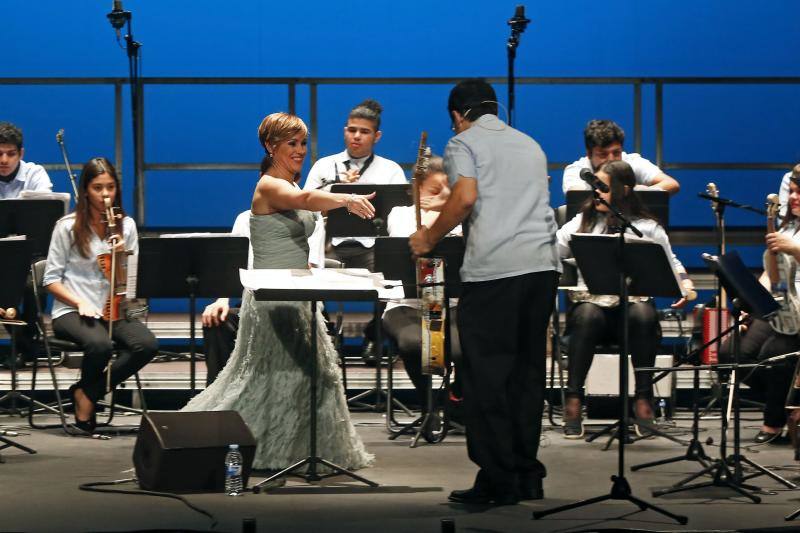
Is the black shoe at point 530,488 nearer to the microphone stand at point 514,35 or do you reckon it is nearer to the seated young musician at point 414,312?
the seated young musician at point 414,312

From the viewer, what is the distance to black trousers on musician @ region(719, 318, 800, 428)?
6762 mm

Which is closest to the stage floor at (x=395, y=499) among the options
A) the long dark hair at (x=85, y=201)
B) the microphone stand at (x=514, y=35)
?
the long dark hair at (x=85, y=201)

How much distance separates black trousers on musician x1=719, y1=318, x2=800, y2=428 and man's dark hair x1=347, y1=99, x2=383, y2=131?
2.59 metres

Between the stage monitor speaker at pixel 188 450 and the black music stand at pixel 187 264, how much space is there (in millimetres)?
1131

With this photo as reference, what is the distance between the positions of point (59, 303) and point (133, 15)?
328 centimetres

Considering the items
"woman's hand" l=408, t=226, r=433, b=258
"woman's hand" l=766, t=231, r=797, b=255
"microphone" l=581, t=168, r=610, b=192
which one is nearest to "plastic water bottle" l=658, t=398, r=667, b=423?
"woman's hand" l=766, t=231, r=797, b=255

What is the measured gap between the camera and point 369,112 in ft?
26.6

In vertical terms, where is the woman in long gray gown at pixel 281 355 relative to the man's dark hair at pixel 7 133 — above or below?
below

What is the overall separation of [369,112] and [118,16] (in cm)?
194

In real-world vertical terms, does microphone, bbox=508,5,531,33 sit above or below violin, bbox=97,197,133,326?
above

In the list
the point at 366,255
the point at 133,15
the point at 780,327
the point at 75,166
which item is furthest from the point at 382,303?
the point at 133,15

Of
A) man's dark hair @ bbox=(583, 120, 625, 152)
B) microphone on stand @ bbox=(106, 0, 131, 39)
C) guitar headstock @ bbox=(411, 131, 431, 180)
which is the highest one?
microphone on stand @ bbox=(106, 0, 131, 39)

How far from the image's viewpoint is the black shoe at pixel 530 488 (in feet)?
16.9

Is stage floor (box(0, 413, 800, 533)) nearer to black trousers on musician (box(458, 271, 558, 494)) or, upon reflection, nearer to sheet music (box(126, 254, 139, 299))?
black trousers on musician (box(458, 271, 558, 494))
